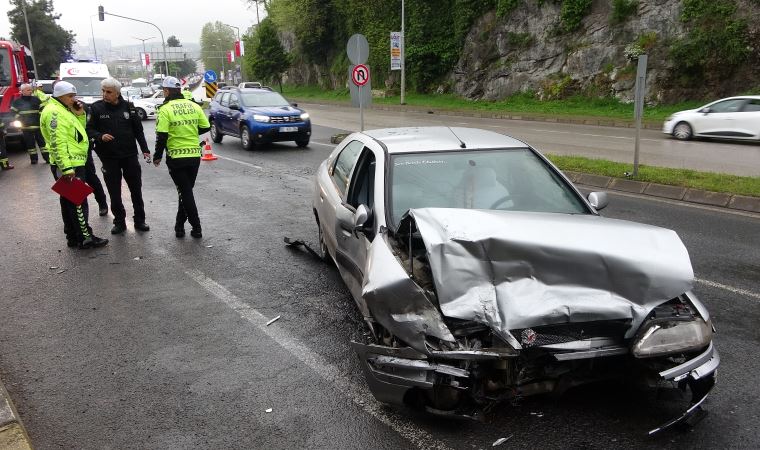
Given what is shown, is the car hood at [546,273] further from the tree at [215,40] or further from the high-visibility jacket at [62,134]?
the tree at [215,40]

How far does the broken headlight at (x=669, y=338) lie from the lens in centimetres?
305

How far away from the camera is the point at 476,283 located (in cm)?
324

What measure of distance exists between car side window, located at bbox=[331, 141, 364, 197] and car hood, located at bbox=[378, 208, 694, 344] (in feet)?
6.38

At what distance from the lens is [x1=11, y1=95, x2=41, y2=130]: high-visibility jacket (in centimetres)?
1448

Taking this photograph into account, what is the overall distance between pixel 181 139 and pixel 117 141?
0.87 metres

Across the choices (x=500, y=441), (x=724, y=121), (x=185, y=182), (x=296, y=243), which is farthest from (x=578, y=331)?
(x=724, y=121)

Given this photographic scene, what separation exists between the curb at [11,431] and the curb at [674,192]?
355 inches

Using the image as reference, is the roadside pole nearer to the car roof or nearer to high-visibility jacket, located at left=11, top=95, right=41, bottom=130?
high-visibility jacket, located at left=11, top=95, right=41, bottom=130

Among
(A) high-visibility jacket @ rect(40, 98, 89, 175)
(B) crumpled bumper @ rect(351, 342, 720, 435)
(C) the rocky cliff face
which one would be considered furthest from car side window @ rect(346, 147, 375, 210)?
(C) the rocky cliff face

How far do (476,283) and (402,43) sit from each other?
1353 inches

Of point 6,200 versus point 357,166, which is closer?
point 357,166

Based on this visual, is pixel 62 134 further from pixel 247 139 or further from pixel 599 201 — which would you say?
pixel 247 139

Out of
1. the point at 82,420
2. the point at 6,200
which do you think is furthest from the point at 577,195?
the point at 6,200

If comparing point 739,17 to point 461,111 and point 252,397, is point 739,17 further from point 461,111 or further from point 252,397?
point 252,397
